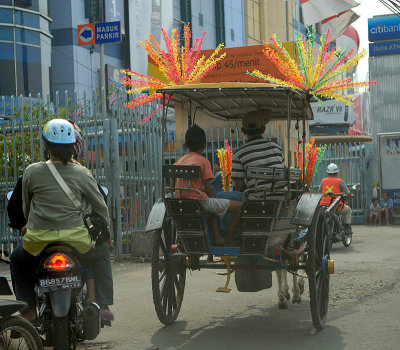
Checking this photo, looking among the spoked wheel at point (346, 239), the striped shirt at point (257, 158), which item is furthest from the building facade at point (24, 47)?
the striped shirt at point (257, 158)

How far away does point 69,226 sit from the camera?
5.56m

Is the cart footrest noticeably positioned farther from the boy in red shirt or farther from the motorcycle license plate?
the motorcycle license plate

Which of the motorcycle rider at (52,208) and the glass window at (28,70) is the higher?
the glass window at (28,70)

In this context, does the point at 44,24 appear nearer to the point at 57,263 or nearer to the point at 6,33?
the point at 6,33

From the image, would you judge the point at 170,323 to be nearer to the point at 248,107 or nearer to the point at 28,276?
→ the point at 28,276

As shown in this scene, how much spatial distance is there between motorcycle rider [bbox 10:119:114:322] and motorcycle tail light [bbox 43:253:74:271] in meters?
0.16

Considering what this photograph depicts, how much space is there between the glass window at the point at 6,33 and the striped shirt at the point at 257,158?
21.9 metres

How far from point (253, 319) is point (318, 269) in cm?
82

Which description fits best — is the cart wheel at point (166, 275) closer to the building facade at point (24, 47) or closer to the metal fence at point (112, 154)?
the metal fence at point (112, 154)

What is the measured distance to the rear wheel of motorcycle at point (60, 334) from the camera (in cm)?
532

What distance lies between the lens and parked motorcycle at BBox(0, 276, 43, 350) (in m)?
4.78

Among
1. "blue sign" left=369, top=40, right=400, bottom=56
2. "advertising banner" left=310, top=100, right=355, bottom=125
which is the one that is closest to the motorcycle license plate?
"blue sign" left=369, top=40, right=400, bottom=56

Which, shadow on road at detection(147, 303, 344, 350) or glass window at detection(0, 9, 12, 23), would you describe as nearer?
Result: shadow on road at detection(147, 303, 344, 350)

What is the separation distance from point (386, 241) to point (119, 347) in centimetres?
1151
